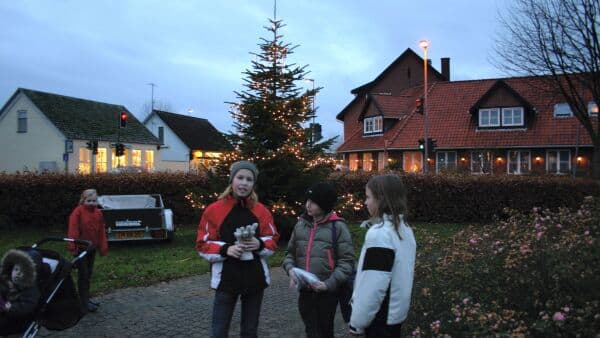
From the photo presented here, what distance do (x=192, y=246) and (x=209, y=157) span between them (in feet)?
7.33

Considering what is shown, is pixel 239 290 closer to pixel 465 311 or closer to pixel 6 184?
pixel 465 311

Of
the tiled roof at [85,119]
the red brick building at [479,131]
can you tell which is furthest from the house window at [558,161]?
the tiled roof at [85,119]

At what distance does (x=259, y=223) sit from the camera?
457cm

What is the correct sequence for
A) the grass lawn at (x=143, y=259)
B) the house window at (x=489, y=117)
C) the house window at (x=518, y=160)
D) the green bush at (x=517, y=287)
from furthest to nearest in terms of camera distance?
the house window at (x=489, y=117), the house window at (x=518, y=160), the grass lawn at (x=143, y=259), the green bush at (x=517, y=287)

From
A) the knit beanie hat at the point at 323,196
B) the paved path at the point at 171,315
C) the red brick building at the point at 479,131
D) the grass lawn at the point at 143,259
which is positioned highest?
the red brick building at the point at 479,131

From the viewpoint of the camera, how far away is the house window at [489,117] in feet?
119

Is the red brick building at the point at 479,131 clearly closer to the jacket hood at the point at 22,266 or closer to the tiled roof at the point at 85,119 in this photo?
the tiled roof at the point at 85,119

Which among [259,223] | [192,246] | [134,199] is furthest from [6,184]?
[259,223]

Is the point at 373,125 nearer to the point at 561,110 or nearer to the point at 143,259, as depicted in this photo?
the point at 561,110

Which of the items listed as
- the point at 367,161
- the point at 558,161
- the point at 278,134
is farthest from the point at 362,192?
the point at 367,161

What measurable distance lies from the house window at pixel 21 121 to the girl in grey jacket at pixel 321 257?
146 ft

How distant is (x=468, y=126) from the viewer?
37.2 m

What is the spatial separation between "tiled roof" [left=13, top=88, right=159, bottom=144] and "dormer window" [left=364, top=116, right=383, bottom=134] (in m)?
19.5

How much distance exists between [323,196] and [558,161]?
114 feet
